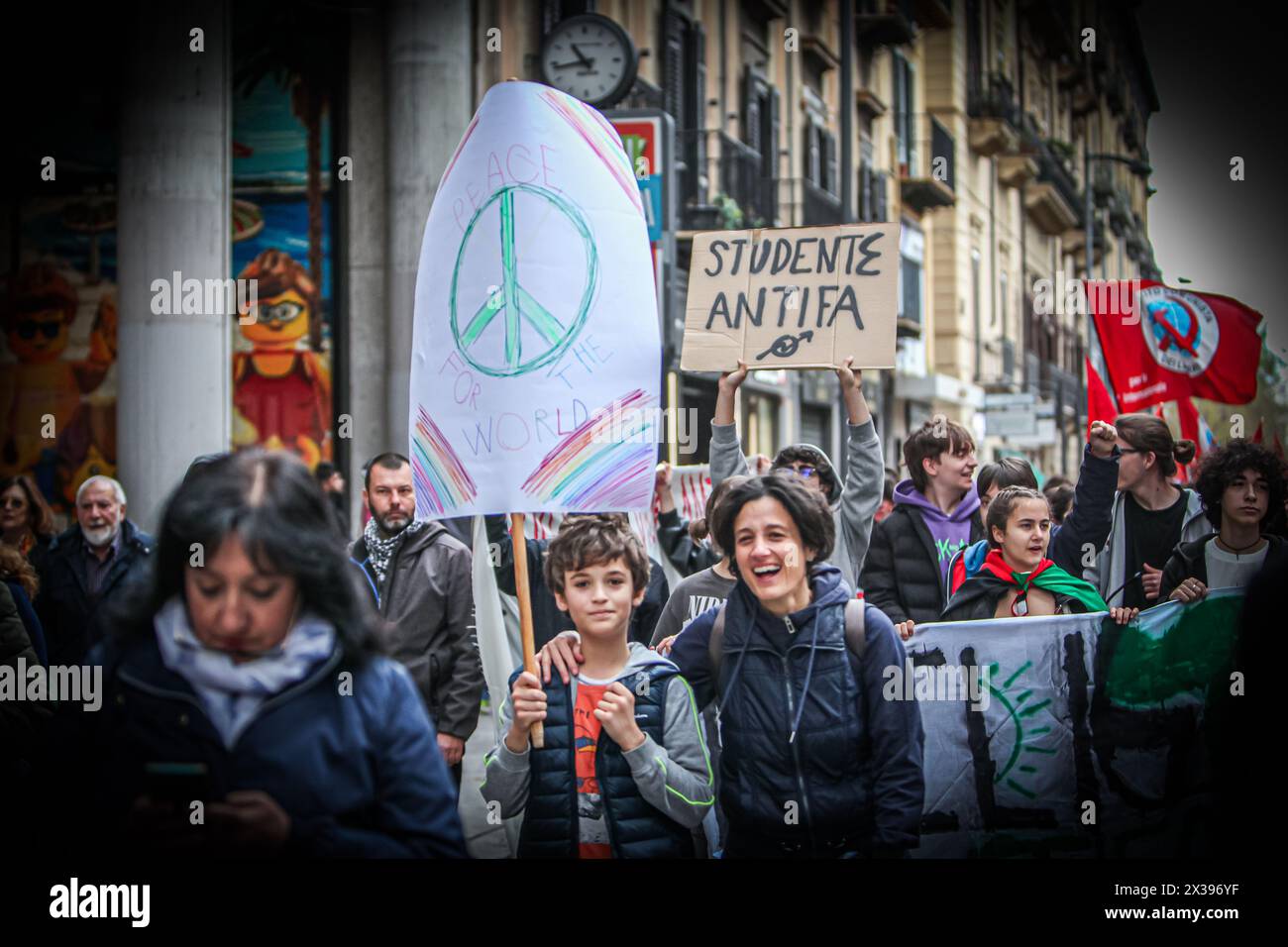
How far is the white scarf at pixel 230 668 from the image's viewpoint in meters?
2.79

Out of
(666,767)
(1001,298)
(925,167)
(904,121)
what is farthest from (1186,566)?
(1001,298)

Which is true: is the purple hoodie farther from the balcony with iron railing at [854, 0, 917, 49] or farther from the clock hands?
the balcony with iron railing at [854, 0, 917, 49]

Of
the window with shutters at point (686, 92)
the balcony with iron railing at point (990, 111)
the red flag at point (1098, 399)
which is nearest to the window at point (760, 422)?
the window with shutters at point (686, 92)

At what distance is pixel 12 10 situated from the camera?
7.55 meters

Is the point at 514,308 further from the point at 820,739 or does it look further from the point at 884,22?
the point at 884,22

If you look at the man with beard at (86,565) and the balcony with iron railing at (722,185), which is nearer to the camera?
the man with beard at (86,565)

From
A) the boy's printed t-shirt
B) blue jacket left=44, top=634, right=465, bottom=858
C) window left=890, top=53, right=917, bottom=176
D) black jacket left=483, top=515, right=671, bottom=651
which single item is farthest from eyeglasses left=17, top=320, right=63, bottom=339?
window left=890, top=53, right=917, bottom=176

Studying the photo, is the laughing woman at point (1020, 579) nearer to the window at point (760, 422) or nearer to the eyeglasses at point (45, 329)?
the eyeglasses at point (45, 329)

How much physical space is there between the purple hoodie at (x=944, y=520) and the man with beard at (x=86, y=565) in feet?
10.2

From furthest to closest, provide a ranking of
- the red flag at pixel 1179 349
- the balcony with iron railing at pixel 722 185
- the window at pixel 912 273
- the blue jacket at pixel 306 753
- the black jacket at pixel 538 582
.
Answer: the window at pixel 912 273
the balcony with iron railing at pixel 722 185
the red flag at pixel 1179 349
the black jacket at pixel 538 582
the blue jacket at pixel 306 753

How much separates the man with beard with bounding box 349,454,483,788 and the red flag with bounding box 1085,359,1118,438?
2.99 m

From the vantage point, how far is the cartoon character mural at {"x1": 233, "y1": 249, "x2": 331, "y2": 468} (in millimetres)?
12180

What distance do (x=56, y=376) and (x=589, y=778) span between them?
932cm
